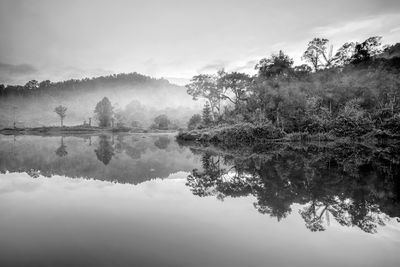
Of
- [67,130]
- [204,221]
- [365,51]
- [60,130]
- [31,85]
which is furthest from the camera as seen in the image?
[31,85]

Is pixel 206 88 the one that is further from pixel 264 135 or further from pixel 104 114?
pixel 104 114

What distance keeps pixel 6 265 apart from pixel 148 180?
7.41 m

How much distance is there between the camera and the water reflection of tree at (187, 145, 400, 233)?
616 cm

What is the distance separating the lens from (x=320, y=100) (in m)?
35.4

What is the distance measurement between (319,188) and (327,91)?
30.8 m

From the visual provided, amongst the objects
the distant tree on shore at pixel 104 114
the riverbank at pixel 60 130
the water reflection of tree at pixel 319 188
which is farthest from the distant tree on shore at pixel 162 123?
the water reflection of tree at pixel 319 188

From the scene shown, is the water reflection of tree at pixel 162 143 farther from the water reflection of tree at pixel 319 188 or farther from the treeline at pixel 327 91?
the water reflection of tree at pixel 319 188

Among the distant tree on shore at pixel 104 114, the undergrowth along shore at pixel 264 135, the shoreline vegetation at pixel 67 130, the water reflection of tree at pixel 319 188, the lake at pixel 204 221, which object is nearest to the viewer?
the lake at pixel 204 221

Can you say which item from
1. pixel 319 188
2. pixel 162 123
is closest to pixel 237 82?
pixel 319 188

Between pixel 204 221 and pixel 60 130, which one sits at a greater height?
pixel 60 130

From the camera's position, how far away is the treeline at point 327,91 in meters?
30.5

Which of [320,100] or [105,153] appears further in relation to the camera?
[320,100]

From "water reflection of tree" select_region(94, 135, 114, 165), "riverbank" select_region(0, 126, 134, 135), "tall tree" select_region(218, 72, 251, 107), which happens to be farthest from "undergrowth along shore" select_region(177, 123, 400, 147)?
"riverbank" select_region(0, 126, 134, 135)

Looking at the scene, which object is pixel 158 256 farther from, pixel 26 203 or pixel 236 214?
pixel 26 203
